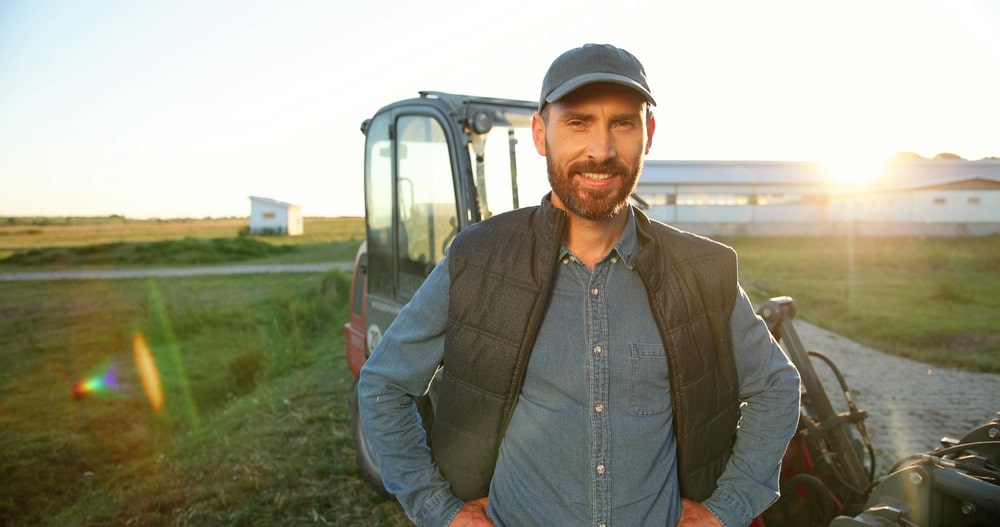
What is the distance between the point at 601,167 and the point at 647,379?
0.56 meters

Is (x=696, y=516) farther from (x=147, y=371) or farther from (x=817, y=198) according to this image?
(x=817, y=198)

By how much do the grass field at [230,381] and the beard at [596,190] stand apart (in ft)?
10.8

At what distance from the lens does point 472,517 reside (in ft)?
5.83

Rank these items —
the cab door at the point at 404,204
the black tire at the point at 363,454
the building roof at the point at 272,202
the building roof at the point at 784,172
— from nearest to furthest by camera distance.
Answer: the cab door at the point at 404,204 < the black tire at the point at 363,454 < the building roof at the point at 784,172 < the building roof at the point at 272,202

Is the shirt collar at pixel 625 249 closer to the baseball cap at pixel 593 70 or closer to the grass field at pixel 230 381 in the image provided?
the baseball cap at pixel 593 70

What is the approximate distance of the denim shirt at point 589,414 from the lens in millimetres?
1696

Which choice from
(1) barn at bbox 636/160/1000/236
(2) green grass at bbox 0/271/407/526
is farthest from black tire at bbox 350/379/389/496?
(1) barn at bbox 636/160/1000/236

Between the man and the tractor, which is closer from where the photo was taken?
the man

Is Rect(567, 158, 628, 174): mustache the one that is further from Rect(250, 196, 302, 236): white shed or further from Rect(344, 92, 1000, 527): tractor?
Rect(250, 196, 302, 236): white shed

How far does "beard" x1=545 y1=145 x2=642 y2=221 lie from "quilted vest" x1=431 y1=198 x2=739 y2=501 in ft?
0.27

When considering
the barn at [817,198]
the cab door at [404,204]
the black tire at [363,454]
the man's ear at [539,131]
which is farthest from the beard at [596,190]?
the barn at [817,198]

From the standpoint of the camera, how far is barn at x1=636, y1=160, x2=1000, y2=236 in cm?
2989

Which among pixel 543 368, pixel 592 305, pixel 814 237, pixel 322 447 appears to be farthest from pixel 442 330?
pixel 814 237

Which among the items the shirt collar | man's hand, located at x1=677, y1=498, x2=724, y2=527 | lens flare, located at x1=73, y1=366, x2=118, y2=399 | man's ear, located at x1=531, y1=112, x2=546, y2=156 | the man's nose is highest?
man's ear, located at x1=531, y1=112, x2=546, y2=156
